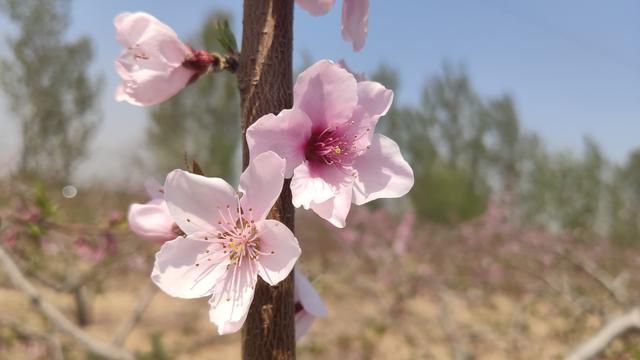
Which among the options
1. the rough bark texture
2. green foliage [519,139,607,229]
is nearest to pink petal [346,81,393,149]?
the rough bark texture

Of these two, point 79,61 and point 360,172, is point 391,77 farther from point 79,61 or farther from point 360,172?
point 360,172

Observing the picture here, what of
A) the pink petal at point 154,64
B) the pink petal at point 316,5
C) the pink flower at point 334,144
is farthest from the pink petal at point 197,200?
the pink petal at point 316,5

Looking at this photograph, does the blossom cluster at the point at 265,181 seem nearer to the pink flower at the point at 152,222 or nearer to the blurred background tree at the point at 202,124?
the pink flower at the point at 152,222

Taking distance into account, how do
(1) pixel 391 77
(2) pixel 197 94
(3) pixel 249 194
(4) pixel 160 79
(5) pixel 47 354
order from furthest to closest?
(1) pixel 391 77, (2) pixel 197 94, (5) pixel 47 354, (4) pixel 160 79, (3) pixel 249 194

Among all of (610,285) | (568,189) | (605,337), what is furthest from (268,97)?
(568,189)

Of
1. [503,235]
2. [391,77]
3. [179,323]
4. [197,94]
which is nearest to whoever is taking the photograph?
[179,323]

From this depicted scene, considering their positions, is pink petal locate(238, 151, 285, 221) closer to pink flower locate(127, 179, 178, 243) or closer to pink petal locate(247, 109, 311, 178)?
pink petal locate(247, 109, 311, 178)

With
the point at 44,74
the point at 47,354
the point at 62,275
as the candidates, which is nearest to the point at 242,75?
the point at 47,354

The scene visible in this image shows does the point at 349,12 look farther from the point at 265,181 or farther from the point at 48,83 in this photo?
the point at 48,83
